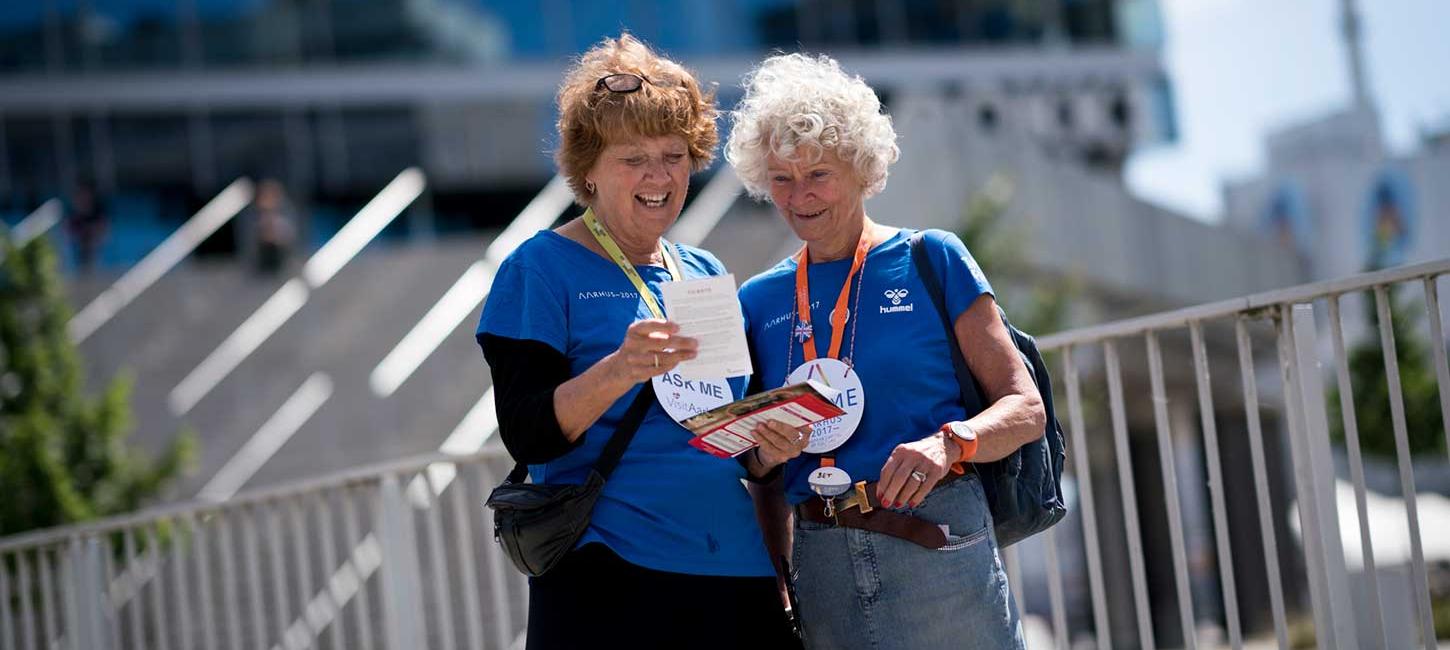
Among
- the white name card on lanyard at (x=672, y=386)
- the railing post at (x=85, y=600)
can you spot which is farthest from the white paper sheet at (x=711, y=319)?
the railing post at (x=85, y=600)

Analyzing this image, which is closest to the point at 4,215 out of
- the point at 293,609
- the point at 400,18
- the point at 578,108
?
the point at 400,18

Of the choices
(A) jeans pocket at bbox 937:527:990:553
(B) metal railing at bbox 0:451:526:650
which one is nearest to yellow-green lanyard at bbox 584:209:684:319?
(A) jeans pocket at bbox 937:527:990:553

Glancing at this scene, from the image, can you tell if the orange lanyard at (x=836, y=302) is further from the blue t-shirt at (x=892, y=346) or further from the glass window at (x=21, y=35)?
the glass window at (x=21, y=35)

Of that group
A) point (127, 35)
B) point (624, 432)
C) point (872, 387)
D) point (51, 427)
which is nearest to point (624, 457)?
point (624, 432)

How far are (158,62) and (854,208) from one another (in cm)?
2160

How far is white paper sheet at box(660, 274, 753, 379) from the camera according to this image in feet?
8.73

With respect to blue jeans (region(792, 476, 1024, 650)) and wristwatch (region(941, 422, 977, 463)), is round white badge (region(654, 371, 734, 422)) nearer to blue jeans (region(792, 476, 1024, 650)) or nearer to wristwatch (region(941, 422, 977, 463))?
blue jeans (region(792, 476, 1024, 650))

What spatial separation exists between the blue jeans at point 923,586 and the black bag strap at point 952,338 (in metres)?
0.15

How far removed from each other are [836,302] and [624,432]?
0.51 metres

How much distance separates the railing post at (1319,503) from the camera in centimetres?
342

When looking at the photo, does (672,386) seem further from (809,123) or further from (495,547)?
(495,547)

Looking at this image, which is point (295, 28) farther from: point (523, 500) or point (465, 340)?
point (523, 500)

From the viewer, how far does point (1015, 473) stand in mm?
2896

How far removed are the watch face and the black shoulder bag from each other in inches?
26.2
